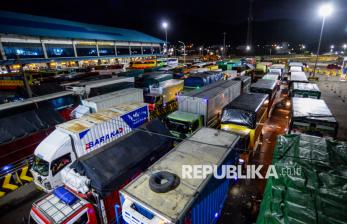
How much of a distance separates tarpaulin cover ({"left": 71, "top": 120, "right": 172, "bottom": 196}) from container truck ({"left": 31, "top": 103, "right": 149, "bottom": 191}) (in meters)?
1.92

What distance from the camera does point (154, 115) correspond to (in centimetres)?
1902

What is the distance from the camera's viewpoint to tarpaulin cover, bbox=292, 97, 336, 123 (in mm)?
10430

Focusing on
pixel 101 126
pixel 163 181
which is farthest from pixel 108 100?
pixel 163 181

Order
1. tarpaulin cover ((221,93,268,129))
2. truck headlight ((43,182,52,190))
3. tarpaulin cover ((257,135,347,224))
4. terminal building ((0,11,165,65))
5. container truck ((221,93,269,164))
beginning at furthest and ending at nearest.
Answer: terminal building ((0,11,165,65)), tarpaulin cover ((221,93,268,129)), container truck ((221,93,269,164)), truck headlight ((43,182,52,190)), tarpaulin cover ((257,135,347,224))

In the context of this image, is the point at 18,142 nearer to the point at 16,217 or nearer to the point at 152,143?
the point at 16,217

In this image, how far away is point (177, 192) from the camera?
5.86m

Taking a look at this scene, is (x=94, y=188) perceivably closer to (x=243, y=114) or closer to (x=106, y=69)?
(x=243, y=114)

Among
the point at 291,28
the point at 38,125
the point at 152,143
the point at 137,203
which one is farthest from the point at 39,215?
the point at 291,28

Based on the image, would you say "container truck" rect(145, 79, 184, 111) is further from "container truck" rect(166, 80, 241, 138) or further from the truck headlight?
the truck headlight

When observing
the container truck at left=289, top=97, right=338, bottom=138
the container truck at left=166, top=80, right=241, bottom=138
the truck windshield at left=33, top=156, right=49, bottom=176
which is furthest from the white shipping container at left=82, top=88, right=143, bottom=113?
the container truck at left=289, top=97, right=338, bottom=138

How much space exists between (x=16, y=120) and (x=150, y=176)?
11.5m

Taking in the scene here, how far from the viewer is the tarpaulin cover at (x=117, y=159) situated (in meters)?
7.41

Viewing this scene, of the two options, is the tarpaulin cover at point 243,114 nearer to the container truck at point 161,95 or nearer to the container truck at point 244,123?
the container truck at point 244,123

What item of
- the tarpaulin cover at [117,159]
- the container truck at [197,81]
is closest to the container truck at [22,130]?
the tarpaulin cover at [117,159]
